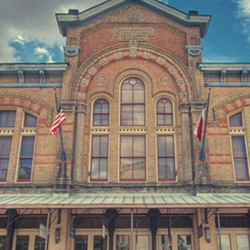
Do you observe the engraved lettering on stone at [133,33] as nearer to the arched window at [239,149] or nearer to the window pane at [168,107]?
the window pane at [168,107]

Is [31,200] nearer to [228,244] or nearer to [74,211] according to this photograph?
[74,211]

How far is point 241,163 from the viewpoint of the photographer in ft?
52.0

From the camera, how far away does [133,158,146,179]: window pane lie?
51.5ft

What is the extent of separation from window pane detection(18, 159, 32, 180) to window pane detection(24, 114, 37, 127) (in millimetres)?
1923

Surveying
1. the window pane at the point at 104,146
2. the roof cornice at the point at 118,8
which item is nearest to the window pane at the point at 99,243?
the window pane at the point at 104,146

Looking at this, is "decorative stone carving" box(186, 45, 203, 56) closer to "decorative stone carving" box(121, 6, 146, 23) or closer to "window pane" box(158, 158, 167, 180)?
"decorative stone carving" box(121, 6, 146, 23)

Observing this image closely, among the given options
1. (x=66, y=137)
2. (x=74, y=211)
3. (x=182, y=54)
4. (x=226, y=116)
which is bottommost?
(x=74, y=211)

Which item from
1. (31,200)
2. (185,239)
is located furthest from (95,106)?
(185,239)

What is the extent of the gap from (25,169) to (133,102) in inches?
254

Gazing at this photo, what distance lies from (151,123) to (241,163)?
483 cm

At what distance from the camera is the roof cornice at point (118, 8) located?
17891 millimetres

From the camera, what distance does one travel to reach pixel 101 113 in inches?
665

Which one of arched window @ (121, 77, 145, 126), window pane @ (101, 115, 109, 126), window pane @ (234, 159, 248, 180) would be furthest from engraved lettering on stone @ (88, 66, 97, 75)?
window pane @ (234, 159, 248, 180)

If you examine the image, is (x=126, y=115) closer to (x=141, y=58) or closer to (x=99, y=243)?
(x=141, y=58)
